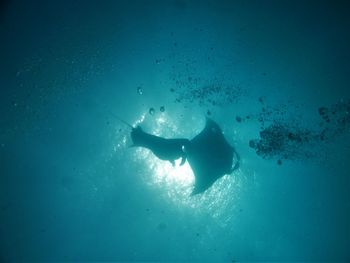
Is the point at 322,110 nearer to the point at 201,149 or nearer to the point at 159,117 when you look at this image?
the point at 201,149

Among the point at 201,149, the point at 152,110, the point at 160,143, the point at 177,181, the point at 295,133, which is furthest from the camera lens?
the point at 295,133

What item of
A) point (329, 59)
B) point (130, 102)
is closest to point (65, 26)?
point (130, 102)

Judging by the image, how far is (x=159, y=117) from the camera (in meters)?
8.08

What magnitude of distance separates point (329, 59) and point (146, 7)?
6.44m

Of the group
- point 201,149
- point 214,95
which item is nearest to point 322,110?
point 214,95

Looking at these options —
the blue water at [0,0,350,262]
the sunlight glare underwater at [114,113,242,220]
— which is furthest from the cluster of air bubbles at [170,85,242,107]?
the sunlight glare underwater at [114,113,242,220]

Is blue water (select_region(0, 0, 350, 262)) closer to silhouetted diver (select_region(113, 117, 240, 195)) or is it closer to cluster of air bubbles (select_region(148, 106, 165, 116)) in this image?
cluster of air bubbles (select_region(148, 106, 165, 116))

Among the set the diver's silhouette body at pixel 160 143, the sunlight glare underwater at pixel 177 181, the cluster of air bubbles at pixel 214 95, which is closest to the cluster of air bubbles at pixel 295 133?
the cluster of air bubbles at pixel 214 95

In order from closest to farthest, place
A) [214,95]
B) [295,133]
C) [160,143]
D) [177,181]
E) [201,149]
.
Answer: [160,143]
[201,149]
[214,95]
[177,181]
[295,133]

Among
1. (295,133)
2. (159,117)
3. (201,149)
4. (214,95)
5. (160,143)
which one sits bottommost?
(160,143)

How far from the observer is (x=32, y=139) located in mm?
7930

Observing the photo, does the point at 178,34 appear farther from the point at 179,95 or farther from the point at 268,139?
the point at 268,139

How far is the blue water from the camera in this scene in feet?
26.1

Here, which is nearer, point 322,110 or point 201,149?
point 201,149
